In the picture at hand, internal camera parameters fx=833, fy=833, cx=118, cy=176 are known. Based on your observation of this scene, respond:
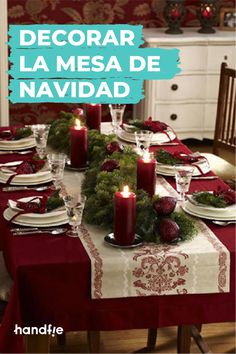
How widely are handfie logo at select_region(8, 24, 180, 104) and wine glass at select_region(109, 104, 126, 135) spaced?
1.95 m

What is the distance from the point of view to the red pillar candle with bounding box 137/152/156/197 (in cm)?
252

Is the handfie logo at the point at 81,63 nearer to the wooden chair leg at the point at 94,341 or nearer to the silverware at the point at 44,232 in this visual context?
the wooden chair leg at the point at 94,341

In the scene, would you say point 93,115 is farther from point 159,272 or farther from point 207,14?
point 207,14

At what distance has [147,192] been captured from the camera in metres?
2.53

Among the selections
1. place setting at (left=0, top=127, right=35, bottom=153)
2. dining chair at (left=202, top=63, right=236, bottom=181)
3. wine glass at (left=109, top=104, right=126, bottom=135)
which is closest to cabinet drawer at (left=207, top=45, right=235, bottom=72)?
dining chair at (left=202, top=63, right=236, bottom=181)

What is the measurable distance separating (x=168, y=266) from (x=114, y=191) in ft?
1.07

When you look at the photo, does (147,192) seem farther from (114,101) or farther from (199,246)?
(114,101)

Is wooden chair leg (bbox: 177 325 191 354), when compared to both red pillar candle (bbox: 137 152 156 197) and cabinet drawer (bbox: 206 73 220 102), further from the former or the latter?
cabinet drawer (bbox: 206 73 220 102)

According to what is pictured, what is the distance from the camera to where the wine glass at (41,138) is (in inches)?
118

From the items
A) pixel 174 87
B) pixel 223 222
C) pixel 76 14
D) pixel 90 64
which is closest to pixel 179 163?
pixel 223 222

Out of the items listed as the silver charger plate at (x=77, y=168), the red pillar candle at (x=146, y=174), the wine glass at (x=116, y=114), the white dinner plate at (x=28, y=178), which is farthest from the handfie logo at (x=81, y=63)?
the red pillar candle at (x=146, y=174)

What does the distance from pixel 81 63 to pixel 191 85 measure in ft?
2.41

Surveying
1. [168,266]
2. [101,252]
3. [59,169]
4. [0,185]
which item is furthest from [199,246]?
[0,185]

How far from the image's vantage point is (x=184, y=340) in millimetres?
2811
